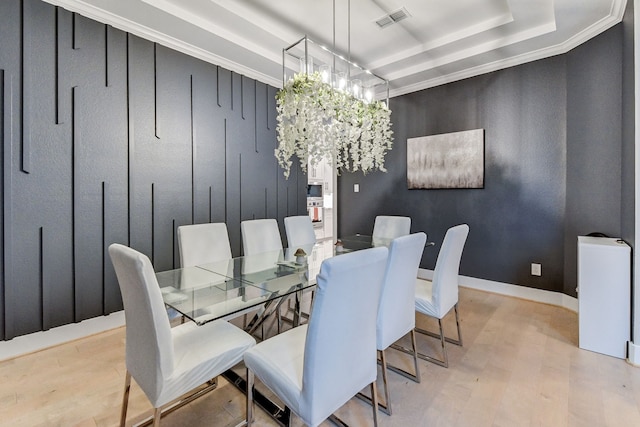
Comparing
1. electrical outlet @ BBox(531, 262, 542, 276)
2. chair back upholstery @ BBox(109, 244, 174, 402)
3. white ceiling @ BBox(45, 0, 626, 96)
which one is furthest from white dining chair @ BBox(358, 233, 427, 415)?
electrical outlet @ BBox(531, 262, 542, 276)

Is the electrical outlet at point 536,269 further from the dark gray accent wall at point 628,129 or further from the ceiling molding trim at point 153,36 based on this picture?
the ceiling molding trim at point 153,36

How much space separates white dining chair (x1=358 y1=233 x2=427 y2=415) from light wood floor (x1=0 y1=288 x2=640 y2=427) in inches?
12.9

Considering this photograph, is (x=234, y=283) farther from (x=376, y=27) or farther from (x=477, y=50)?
(x=477, y=50)

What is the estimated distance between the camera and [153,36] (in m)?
2.83

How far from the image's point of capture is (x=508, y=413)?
1.62 metres

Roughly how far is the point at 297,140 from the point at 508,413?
220cm

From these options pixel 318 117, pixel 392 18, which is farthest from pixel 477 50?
pixel 318 117

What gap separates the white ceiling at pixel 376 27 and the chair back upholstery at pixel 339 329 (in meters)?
2.51

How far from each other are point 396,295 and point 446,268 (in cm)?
54

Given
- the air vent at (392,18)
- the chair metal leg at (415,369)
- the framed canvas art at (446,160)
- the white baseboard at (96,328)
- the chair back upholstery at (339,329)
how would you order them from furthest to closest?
the framed canvas art at (446,160), the air vent at (392,18), the white baseboard at (96,328), the chair metal leg at (415,369), the chair back upholstery at (339,329)

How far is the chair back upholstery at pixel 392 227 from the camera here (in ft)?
10.9

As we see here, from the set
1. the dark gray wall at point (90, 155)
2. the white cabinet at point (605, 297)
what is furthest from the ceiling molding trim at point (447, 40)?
the white cabinet at point (605, 297)

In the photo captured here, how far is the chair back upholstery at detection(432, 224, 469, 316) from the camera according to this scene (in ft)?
6.49

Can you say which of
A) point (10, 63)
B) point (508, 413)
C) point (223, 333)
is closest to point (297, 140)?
point (223, 333)
